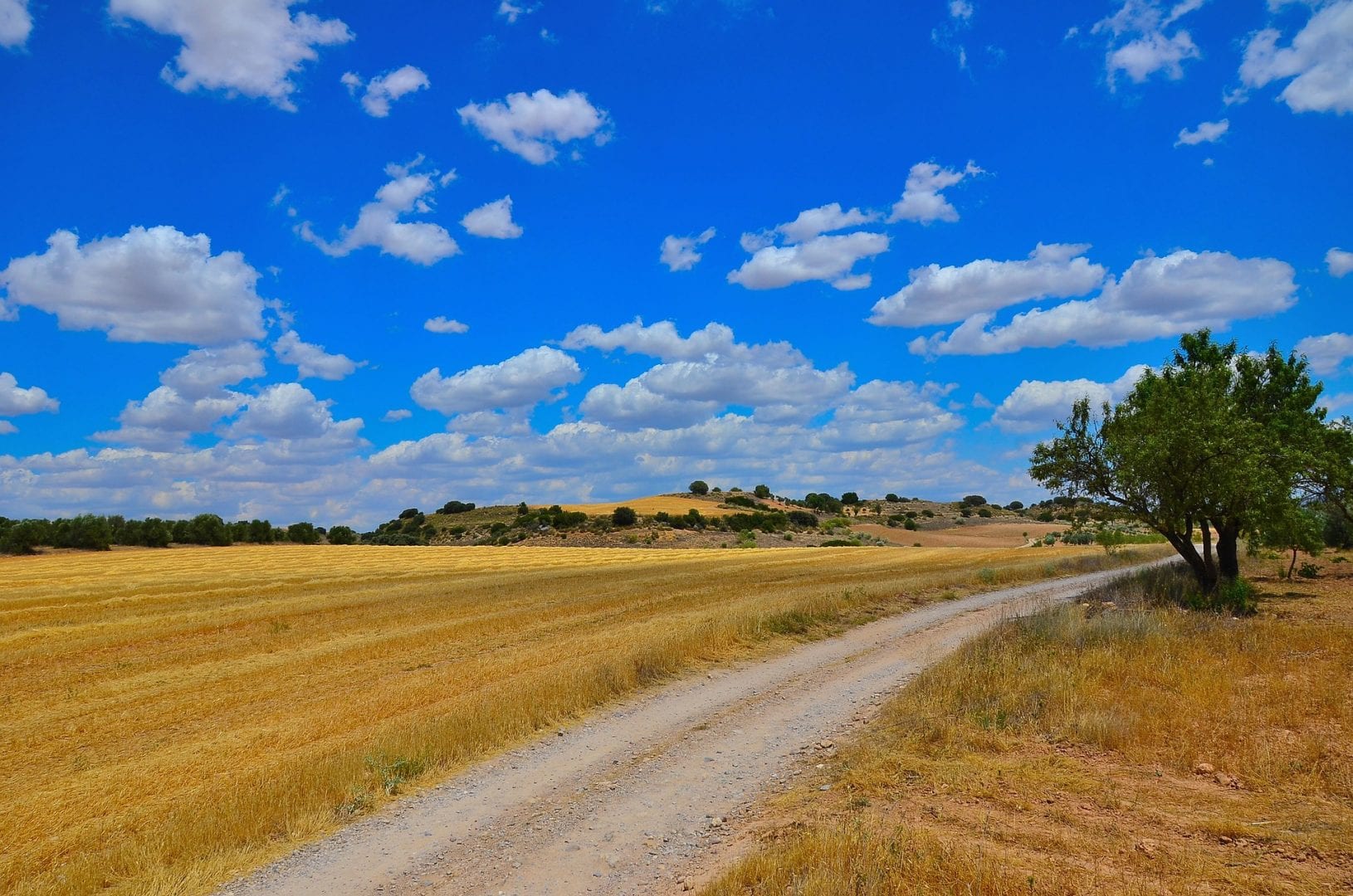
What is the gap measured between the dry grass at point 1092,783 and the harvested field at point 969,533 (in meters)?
80.7

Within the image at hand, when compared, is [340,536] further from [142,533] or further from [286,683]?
[286,683]

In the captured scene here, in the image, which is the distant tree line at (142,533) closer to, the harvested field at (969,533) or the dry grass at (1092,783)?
the harvested field at (969,533)

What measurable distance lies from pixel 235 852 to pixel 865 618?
19.3 m

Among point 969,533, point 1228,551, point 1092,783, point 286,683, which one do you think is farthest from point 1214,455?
point 969,533

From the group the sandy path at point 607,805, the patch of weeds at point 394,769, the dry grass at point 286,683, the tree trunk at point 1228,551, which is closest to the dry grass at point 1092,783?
the sandy path at point 607,805

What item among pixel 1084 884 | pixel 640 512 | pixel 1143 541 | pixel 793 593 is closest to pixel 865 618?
pixel 793 593

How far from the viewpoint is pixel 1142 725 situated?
10.5m

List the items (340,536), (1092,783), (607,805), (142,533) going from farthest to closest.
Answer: (340,536), (142,533), (607,805), (1092,783)

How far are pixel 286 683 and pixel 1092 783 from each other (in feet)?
50.6

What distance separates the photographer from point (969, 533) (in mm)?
111625

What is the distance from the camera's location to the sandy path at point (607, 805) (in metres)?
7.54

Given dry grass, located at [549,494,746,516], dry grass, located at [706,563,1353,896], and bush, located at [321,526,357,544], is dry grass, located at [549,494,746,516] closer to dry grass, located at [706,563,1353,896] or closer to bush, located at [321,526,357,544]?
bush, located at [321,526,357,544]

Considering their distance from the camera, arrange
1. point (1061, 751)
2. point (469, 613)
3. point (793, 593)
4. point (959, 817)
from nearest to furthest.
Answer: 1. point (959, 817)
2. point (1061, 751)
3. point (469, 613)
4. point (793, 593)

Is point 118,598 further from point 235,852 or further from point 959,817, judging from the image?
point 959,817
